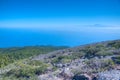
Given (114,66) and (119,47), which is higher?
(119,47)

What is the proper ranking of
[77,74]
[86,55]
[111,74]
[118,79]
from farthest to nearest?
[86,55]
[77,74]
[111,74]
[118,79]

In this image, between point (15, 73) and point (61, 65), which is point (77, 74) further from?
point (15, 73)

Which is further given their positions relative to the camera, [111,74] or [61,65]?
[61,65]

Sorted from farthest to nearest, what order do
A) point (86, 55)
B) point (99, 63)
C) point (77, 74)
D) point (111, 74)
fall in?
point (86, 55), point (99, 63), point (77, 74), point (111, 74)

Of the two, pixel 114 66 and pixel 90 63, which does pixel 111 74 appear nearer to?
pixel 114 66

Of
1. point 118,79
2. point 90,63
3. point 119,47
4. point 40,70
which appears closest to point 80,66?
point 90,63

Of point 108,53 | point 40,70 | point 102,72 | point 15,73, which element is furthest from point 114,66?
point 15,73

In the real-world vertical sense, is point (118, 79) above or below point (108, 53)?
below

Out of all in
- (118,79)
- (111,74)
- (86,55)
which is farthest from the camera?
(86,55)

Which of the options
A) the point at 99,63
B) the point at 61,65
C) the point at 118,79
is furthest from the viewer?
the point at 61,65
